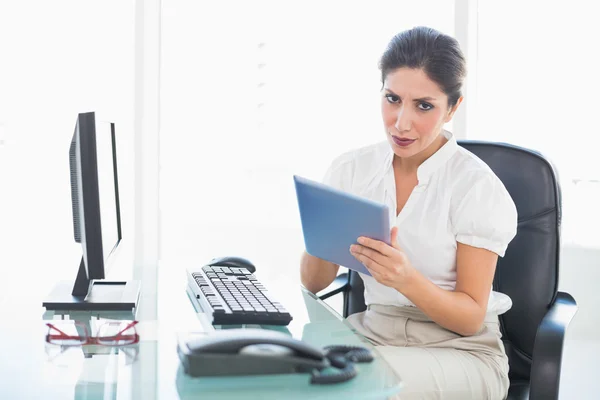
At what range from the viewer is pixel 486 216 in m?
1.67

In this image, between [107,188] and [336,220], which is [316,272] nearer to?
[336,220]

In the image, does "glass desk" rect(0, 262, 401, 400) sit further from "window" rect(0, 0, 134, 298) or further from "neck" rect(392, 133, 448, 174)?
"window" rect(0, 0, 134, 298)

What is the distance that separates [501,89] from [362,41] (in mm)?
653

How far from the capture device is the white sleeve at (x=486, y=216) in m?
1.66

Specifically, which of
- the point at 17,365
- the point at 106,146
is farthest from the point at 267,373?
the point at 106,146

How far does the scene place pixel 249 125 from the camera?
3293mm

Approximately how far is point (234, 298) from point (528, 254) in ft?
2.71

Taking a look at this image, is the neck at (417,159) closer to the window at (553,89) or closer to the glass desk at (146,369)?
the glass desk at (146,369)

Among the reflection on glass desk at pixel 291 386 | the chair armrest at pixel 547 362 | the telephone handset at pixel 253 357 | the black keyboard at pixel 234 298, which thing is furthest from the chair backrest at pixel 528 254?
the telephone handset at pixel 253 357

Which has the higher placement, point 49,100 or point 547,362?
point 49,100

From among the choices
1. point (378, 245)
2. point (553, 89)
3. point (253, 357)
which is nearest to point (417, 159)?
point (378, 245)

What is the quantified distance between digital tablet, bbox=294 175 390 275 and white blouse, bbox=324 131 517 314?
23 cm

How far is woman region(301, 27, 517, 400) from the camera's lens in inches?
62.3

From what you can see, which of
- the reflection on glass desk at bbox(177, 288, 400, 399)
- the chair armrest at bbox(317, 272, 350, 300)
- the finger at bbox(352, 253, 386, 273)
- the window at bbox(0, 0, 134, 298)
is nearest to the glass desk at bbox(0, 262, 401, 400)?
the reflection on glass desk at bbox(177, 288, 400, 399)
